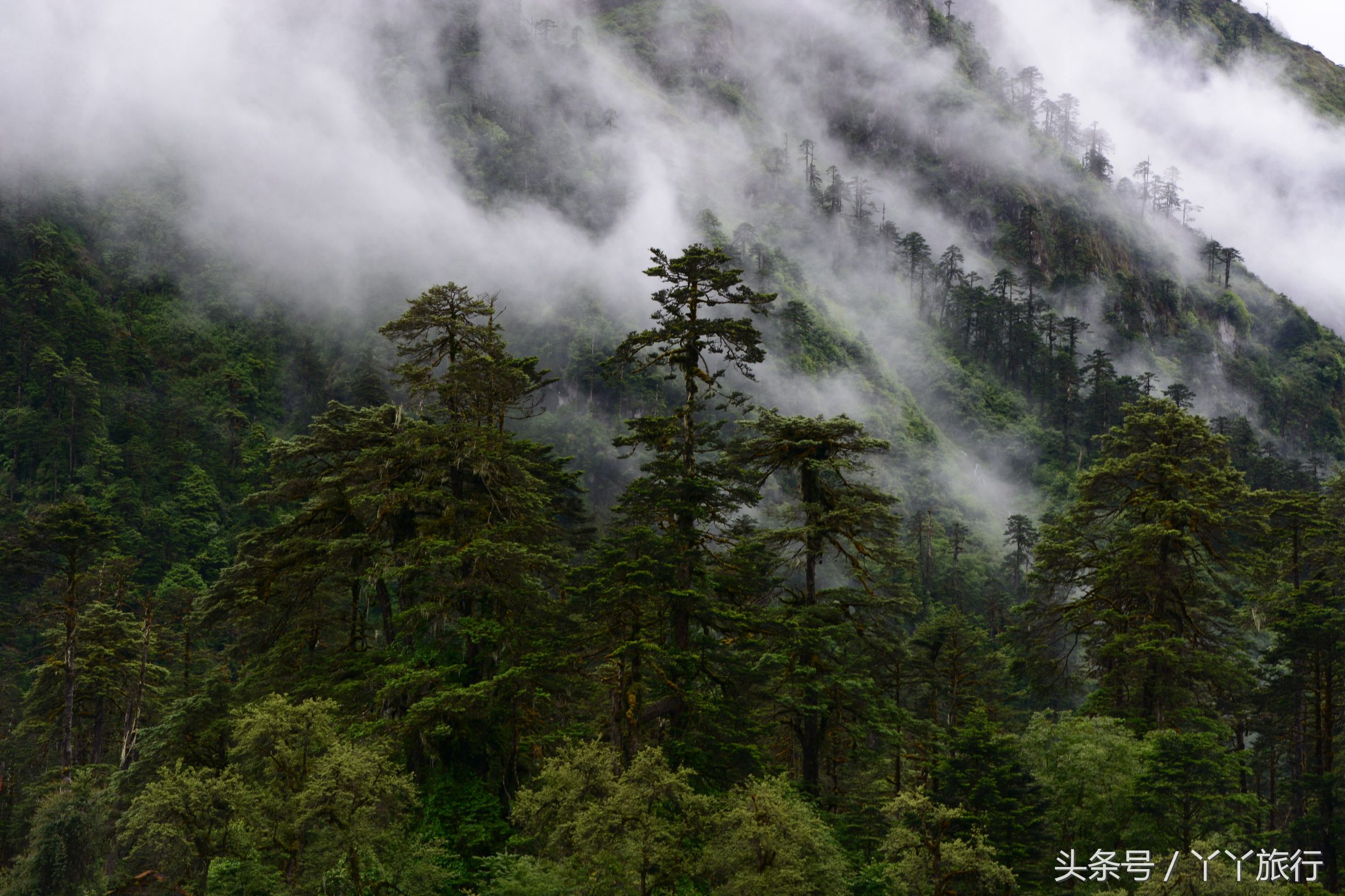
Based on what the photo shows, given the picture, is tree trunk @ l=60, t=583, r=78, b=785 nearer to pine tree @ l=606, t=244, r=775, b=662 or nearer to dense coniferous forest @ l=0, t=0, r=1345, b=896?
dense coniferous forest @ l=0, t=0, r=1345, b=896

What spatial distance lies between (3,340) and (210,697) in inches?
4202

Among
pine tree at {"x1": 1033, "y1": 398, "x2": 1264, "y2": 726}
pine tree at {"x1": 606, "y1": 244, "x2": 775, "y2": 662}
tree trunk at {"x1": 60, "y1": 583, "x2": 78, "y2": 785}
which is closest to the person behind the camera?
pine tree at {"x1": 606, "y1": 244, "x2": 775, "y2": 662}

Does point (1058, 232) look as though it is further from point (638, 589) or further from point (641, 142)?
point (638, 589)

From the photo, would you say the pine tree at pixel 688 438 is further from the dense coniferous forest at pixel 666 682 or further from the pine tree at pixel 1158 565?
the pine tree at pixel 1158 565

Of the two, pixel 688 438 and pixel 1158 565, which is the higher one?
pixel 688 438

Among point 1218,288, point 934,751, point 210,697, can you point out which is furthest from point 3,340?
point 1218,288

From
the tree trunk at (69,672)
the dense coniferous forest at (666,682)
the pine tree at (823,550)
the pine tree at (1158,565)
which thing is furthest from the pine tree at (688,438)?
the tree trunk at (69,672)

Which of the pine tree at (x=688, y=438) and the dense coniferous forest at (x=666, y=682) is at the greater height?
the pine tree at (x=688, y=438)

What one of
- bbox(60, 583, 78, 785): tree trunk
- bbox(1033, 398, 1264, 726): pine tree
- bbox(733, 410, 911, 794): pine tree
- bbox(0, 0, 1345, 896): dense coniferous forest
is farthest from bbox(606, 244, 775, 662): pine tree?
bbox(60, 583, 78, 785): tree trunk

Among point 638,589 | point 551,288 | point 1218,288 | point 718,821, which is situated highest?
point 1218,288

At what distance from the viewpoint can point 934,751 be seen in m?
30.7

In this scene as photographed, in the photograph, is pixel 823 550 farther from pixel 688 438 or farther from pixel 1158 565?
pixel 1158 565

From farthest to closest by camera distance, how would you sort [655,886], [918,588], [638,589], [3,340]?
1. [3,340]
2. [918,588]
3. [638,589]
4. [655,886]

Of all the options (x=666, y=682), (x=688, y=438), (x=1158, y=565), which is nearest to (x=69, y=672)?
(x=666, y=682)
